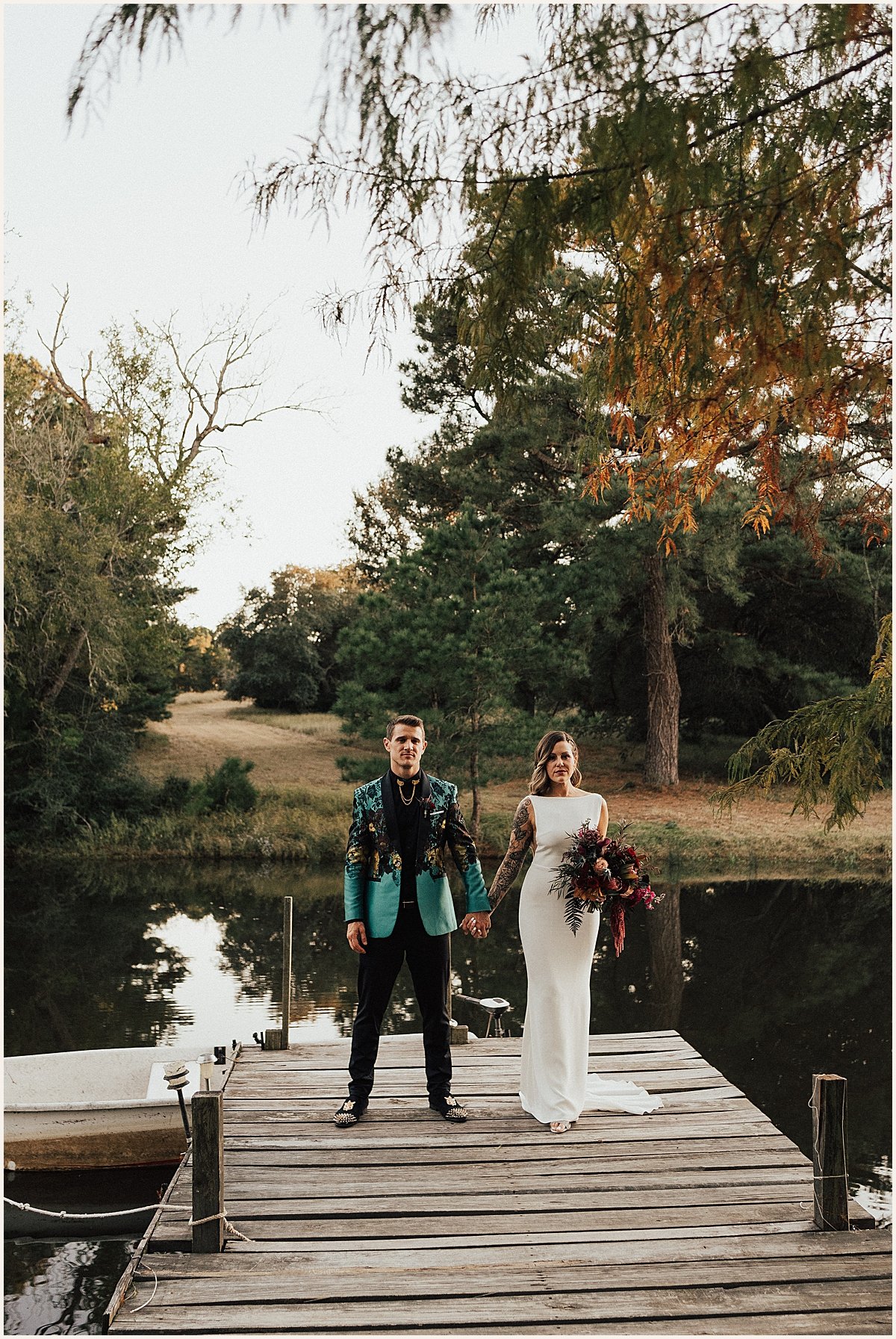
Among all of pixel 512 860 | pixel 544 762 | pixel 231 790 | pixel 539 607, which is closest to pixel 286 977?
pixel 512 860

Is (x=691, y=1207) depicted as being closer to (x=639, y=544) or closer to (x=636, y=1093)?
(x=636, y=1093)

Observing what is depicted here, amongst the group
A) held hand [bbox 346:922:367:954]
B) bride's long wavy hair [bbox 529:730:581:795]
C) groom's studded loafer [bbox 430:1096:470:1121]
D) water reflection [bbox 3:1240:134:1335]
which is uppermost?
bride's long wavy hair [bbox 529:730:581:795]

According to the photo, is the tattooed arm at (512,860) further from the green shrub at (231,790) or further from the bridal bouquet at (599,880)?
the green shrub at (231,790)

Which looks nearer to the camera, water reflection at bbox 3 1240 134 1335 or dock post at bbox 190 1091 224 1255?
dock post at bbox 190 1091 224 1255

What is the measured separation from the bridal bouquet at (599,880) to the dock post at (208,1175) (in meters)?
1.72

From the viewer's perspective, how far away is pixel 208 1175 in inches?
142

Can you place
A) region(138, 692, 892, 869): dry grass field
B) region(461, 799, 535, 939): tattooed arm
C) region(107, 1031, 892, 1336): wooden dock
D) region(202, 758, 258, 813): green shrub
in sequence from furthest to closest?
region(202, 758, 258, 813): green shrub → region(138, 692, 892, 869): dry grass field → region(461, 799, 535, 939): tattooed arm → region(107, 1031, 892, 1336): wooden dock

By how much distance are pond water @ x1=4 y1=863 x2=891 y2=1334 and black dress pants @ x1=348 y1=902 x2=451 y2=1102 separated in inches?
83.8

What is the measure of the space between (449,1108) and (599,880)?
1.21 m

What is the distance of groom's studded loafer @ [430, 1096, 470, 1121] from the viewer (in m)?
4.83

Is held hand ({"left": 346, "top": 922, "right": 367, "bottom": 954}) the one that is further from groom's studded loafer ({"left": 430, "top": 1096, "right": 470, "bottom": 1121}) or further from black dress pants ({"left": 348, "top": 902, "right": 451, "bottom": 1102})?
groom's studded loafer ({"left": 430, "top": 1096, "right": 470, "bottom": 1121})

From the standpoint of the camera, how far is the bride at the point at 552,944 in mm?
4750

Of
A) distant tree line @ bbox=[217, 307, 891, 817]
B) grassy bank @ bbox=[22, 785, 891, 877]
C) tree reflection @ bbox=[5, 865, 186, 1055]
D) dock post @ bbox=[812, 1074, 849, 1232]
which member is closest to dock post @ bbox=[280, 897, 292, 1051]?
dock post @ bbox=[812, 1074, 849, 1232]

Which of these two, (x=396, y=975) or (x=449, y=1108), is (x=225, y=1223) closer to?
(x=396, y=975)
